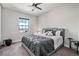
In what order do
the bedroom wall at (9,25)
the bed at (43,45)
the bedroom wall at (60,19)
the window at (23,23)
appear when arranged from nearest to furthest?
the bed at (43,45) < the window at (23,23) < the bedroom wall at (60,19) < the bedroom wall at (9,25)

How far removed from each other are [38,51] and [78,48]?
147 cm

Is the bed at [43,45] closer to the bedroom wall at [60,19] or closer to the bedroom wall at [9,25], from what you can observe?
→ the bedroom wall at [60,19]

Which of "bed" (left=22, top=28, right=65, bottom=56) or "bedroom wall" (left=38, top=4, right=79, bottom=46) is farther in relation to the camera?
"bedroom wall" (left=38, top=4, right=79, bottom=46)

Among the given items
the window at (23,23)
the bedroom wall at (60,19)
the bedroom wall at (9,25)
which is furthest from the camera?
the bedroom wall at (9,25)

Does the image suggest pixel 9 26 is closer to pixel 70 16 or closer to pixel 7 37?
pixel 7 37

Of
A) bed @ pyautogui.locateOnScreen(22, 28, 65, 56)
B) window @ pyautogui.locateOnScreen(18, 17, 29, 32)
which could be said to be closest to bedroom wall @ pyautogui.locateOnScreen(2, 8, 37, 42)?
bed @ pyautogui.locateOnScreen(22, 28, 65, 56)

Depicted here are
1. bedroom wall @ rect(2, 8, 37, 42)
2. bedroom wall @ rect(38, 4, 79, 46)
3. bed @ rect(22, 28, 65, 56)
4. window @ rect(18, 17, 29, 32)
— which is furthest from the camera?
bedroom wall @ rect(2, 8, 37, 42)

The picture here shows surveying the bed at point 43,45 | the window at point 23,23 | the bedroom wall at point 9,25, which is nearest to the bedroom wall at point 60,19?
the bed at point 43,45

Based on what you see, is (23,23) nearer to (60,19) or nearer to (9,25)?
(9,25)

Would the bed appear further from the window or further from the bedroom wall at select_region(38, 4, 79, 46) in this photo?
the window

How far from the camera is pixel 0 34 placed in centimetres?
255

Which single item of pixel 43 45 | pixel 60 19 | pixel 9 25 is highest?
pixel 60 19

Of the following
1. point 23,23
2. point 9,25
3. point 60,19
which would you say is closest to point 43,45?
point 23,23

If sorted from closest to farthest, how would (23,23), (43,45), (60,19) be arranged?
(43,45) → (23,23) → (60,19)
